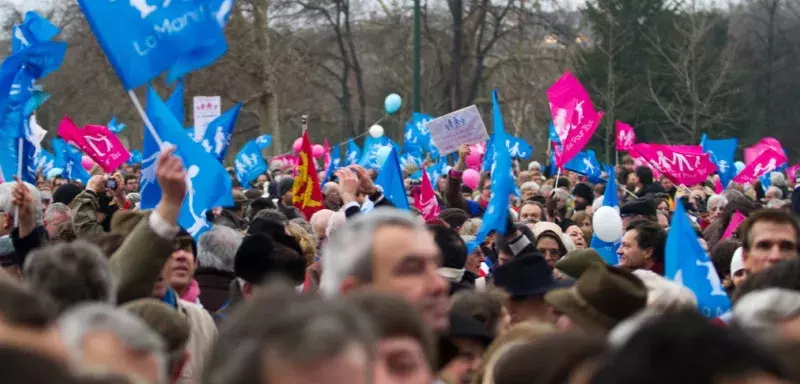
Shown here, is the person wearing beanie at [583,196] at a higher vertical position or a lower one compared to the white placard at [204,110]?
lower

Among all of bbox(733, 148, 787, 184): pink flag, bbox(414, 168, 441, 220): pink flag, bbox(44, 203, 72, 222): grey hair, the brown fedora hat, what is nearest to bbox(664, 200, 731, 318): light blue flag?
the brown fedora hat

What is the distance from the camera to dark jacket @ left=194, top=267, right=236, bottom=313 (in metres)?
6.54

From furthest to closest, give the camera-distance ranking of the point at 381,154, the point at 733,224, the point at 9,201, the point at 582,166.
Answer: the point at 381,154 → the point at 582,166 → the point at 733,224 → the point at 9,201

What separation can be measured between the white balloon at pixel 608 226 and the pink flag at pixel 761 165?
9349 millimetres

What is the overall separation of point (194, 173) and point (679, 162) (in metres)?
8.49

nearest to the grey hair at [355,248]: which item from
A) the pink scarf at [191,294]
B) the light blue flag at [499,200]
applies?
the pink scarf at [191,294]

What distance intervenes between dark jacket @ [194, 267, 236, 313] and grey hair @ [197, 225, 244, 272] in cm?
3

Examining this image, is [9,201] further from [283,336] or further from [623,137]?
[623,137]

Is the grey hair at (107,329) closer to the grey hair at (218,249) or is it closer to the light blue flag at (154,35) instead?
the grey hair at (218,249)

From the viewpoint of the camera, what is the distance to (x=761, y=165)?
18469 mm

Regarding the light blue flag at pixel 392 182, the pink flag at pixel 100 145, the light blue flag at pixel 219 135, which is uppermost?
the light blue flag at pixel 392 182

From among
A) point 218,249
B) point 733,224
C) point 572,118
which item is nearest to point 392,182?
point 733,224

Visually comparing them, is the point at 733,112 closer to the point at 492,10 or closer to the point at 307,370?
the point at 492,10

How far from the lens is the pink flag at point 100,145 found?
50.0 feet
